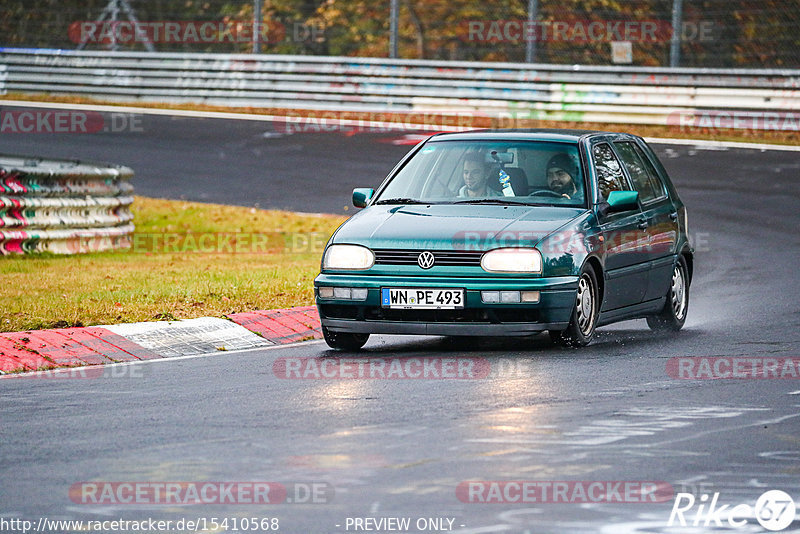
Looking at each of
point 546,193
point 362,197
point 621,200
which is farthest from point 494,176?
point 362,197

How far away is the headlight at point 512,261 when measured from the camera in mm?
9758

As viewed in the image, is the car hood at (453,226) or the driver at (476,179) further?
the driver at (476,179)

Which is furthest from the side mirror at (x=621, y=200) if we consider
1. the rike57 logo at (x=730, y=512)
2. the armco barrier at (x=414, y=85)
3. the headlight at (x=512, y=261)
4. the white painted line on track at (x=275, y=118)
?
the armco barrier at (x=414, y=85)

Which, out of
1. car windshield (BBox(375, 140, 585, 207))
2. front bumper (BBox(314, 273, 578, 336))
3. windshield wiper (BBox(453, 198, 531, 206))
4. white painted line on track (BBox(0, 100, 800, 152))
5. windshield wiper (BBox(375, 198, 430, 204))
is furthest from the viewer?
white painted line on track (BBox(0, 100, 800, 152))

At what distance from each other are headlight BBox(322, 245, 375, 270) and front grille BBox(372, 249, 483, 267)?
0.48ft

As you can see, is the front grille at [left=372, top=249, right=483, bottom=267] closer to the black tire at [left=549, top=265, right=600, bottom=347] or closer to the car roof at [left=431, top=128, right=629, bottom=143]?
the black tire at [left=549, top=265, right=600, bottom=347]

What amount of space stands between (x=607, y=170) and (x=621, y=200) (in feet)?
1.99

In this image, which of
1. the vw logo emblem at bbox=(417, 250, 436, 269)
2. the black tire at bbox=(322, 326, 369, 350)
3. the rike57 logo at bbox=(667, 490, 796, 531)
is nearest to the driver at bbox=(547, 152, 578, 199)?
the vw logo emblem at bbox=(417, 250, 436, 269)

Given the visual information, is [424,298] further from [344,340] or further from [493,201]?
[493,201]

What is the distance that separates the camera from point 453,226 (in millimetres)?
10039

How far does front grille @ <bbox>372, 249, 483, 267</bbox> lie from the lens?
32.1ft

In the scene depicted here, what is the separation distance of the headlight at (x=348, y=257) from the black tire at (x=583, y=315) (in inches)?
51.8

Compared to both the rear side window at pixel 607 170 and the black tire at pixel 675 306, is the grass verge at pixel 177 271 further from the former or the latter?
the black tire at pixel 675 306

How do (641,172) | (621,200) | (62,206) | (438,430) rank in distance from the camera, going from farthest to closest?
(62,206) < (641,172) < (621,200) < (438,430)
